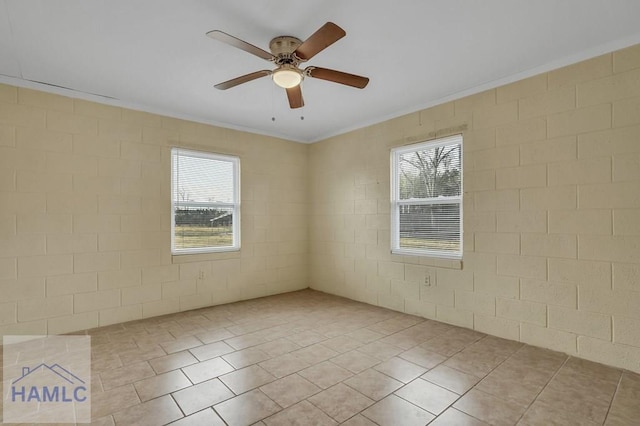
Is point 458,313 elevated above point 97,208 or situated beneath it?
situated beneath

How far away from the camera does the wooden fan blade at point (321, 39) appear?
6.01 feet

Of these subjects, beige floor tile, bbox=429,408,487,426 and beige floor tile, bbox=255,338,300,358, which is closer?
beige floor tile, bbox=429,408,487,426

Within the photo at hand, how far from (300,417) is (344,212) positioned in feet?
10.5

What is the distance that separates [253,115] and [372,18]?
2.36m

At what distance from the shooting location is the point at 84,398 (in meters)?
2.13

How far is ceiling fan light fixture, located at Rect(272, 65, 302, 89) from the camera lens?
236cm

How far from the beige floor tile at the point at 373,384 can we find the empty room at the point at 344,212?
19mm

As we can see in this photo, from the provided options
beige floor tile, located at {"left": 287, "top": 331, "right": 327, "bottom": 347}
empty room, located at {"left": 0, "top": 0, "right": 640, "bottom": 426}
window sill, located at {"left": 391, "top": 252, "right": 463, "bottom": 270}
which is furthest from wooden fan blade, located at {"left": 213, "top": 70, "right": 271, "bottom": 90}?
window sill, located at {"left": 391, "top": 252, "right": 463, "bottom": 270}

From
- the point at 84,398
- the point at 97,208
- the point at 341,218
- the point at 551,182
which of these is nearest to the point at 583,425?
the point at 551,182

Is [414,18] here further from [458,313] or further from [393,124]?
[458,313]

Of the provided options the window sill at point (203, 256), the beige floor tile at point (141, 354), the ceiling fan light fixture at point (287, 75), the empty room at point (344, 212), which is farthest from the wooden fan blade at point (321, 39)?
the window sill at point (203, 256)

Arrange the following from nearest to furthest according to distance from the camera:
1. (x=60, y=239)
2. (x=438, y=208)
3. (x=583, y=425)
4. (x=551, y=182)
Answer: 1. (x=583, y=425)
2. (x=551, y=182)
3. (x=60, y=239)
4. (x=438, y=208)

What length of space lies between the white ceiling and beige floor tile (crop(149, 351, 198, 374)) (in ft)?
8.53

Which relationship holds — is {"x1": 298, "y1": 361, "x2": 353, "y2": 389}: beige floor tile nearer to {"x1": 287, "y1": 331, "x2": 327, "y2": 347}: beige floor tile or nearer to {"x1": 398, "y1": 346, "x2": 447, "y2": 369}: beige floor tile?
{"x1": 287, "y1": 331, "x2": 327, "y2": 347}: beige floor tile
